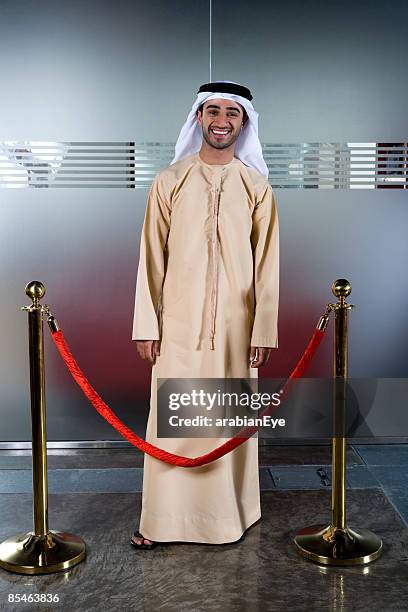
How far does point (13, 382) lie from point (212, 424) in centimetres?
211

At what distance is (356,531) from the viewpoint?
11.5ft

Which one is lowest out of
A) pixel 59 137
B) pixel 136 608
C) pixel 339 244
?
pixel 136 608

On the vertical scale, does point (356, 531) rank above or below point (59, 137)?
below

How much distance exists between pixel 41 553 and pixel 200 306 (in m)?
1.32

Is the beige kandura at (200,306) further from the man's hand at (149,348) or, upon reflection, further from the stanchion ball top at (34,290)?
the stanchion ball top at (34,290)

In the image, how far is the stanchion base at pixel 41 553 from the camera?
3.13 metres

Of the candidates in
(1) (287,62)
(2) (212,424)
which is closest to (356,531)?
(2) (212,424)

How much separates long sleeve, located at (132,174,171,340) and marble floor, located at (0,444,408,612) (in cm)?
102

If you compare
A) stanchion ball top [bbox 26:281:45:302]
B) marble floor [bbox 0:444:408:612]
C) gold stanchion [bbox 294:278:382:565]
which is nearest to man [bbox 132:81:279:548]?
marble floor [bbox 0:444:408:612]

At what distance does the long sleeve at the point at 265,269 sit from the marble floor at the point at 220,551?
1.00 metres

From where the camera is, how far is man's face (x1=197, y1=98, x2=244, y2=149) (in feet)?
11.1

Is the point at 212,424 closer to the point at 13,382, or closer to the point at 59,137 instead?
the point at 13,382

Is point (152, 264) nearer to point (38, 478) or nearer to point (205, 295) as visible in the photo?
point (205, 295)

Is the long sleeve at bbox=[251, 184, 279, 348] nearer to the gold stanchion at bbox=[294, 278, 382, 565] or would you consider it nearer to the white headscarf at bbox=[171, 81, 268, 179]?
the white headscarf at bbox=[171, 81, 268, 179]
